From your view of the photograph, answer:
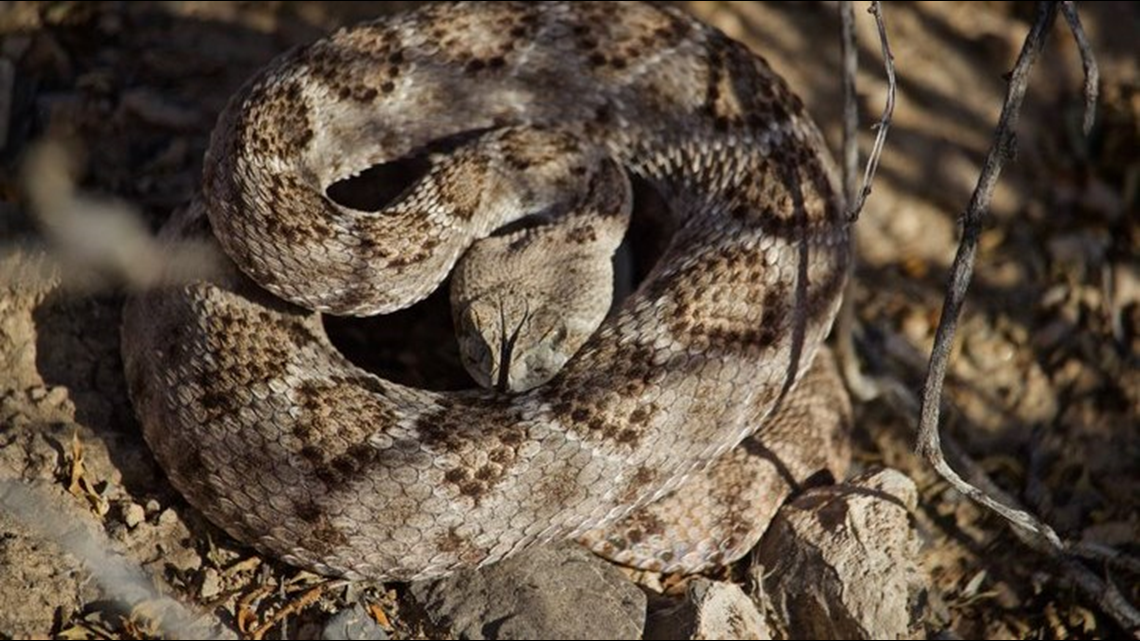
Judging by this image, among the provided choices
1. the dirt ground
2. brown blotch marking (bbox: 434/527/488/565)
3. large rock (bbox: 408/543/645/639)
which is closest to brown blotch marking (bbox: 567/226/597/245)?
the dirt ground

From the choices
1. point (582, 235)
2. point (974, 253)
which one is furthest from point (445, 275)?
point (974, 253)

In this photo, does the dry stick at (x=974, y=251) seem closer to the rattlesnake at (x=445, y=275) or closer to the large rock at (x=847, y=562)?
the large rock at (x=847, y=562)

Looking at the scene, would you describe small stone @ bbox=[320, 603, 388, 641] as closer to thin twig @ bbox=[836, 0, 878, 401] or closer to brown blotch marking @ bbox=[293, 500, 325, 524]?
brown blotch marking @ bbox=[293, 500, 325, 524]

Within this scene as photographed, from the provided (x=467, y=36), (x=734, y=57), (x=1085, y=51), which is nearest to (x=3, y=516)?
(x=467, y=36)

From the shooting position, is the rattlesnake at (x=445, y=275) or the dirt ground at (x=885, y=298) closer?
the rattlesnake at (x=445, y=275)

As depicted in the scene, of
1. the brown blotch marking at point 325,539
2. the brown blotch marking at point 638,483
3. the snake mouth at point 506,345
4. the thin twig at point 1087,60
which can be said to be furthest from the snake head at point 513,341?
the thin twig at point 1087,60

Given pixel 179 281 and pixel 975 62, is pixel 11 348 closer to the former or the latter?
pixel 179 281
